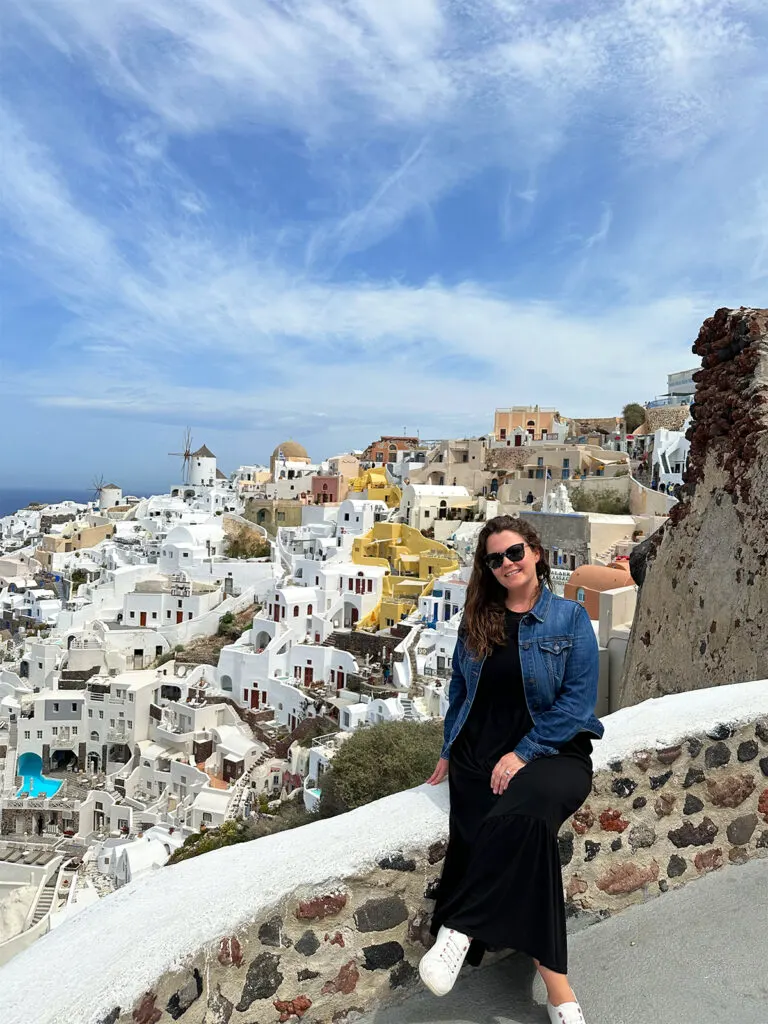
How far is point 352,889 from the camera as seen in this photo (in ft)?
6.57

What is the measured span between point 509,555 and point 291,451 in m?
64.3

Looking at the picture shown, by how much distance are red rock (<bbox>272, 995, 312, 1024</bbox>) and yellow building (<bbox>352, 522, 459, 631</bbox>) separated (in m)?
29.0

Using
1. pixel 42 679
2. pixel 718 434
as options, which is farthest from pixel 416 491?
pixel 718 434

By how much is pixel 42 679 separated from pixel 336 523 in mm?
18277

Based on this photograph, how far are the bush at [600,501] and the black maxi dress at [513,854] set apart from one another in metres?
33.9

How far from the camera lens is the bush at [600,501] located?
114 ft

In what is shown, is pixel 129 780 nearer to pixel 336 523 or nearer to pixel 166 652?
pixel 166 652

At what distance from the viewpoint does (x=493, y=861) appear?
78.2 inches

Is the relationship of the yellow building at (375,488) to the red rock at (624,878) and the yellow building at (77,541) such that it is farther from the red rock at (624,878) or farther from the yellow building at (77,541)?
the red rock at (624,878)

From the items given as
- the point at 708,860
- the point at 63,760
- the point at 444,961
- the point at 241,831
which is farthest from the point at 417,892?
the point at 63,760

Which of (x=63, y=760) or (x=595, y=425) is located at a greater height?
(x=595, y=425)

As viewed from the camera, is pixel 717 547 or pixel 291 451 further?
pixel 291 451

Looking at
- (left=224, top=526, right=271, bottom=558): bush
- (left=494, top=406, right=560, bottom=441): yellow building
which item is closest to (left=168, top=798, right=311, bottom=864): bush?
(left=224, top=526, right=271, bottom=558): bush

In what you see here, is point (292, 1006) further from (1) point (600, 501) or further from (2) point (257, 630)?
(1) point (600, 501)
